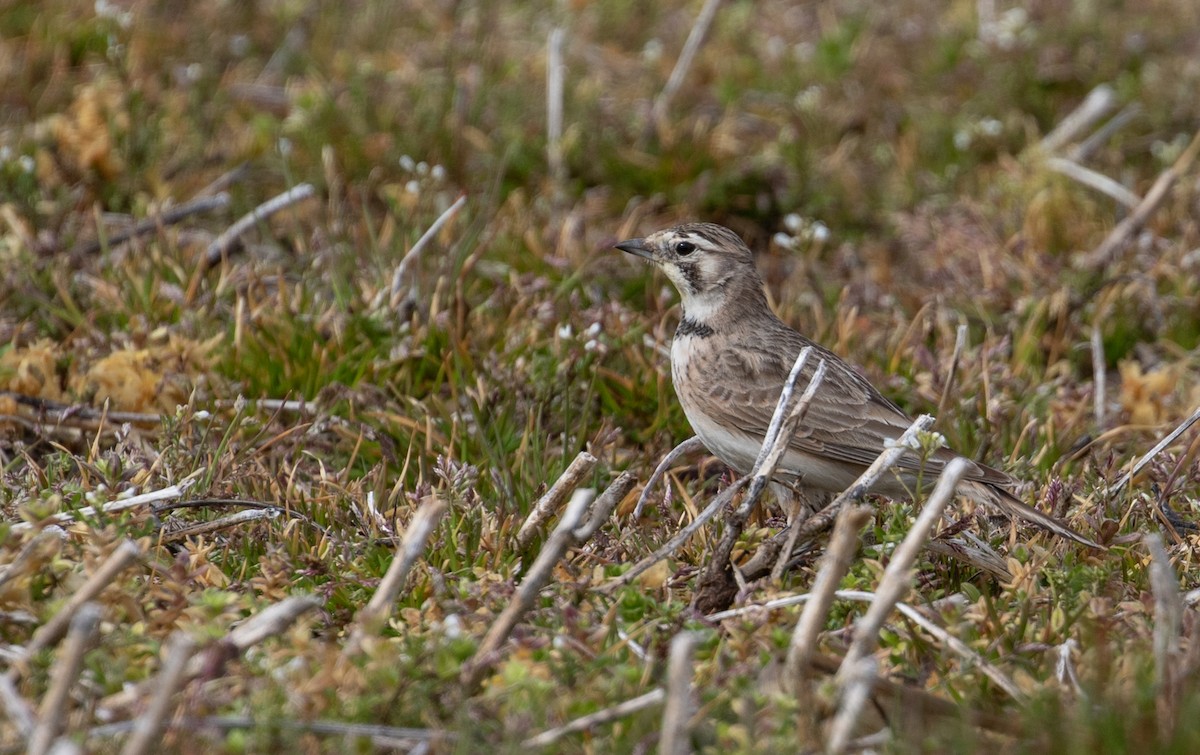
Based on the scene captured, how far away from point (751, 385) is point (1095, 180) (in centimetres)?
345

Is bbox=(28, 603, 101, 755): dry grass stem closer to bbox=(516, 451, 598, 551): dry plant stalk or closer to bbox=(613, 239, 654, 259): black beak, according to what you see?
bbox=(516, 451, 598, 551): dry plant stalk

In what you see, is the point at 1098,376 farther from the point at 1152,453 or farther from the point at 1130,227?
the point at 1152,453

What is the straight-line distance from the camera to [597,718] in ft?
11.2

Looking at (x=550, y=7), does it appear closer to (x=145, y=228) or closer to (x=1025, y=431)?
(x=145, y=228)

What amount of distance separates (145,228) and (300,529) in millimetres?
2944

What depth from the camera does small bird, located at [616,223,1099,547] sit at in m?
5.45

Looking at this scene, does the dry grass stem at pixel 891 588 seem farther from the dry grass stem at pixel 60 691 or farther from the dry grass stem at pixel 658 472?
the dry grass stem at pixel 60 691

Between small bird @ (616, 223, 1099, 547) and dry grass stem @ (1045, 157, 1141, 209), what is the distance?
2839 mm

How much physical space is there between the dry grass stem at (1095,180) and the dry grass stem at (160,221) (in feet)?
15.2

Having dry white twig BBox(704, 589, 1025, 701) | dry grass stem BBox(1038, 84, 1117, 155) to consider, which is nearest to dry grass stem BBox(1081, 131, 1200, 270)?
dry grass stem BBox(1038, 84, 1117, 155)

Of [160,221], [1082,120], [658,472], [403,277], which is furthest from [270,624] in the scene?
[1082,120]

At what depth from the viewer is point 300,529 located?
478cm

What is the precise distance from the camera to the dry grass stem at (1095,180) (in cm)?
799

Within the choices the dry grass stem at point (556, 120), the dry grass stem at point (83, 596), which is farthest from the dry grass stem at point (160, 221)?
the dry grass stem at point (83, 596)
